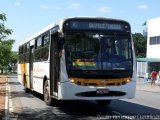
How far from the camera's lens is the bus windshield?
560 inches

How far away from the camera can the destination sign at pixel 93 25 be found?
14617 mm

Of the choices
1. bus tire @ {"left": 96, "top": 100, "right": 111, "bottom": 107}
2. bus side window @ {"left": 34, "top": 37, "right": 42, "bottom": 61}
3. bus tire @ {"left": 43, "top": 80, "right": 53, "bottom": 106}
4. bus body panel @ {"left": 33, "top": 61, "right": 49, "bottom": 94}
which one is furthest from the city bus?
bus side window @ {"left": 34, "top": 37, "right": 42, "bottom": 61}

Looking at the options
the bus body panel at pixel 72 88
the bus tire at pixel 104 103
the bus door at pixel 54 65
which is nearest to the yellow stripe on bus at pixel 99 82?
the bus body panel at pixel 72 88

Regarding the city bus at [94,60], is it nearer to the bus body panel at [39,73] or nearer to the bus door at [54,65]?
the bus door at [54,65]

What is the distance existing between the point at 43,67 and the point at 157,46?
4622 centimetres

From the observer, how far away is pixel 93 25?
48.4ft

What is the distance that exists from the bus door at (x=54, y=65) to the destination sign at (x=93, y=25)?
1.13 m

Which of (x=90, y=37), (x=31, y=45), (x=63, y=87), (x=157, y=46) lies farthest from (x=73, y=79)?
(x=157, y=46)

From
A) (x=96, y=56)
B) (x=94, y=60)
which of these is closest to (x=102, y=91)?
(x=94, y=60)

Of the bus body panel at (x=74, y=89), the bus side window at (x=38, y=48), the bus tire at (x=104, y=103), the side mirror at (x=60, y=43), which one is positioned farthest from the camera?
the bus side window at (x=38, y=48)

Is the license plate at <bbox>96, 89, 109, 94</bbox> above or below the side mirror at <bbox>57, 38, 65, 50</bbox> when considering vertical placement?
below

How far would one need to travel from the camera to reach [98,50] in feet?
47.4

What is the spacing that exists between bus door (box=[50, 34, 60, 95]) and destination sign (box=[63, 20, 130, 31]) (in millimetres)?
1130

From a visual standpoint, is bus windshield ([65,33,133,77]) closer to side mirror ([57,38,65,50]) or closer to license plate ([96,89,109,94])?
side mirror ([57,38,65,50])
